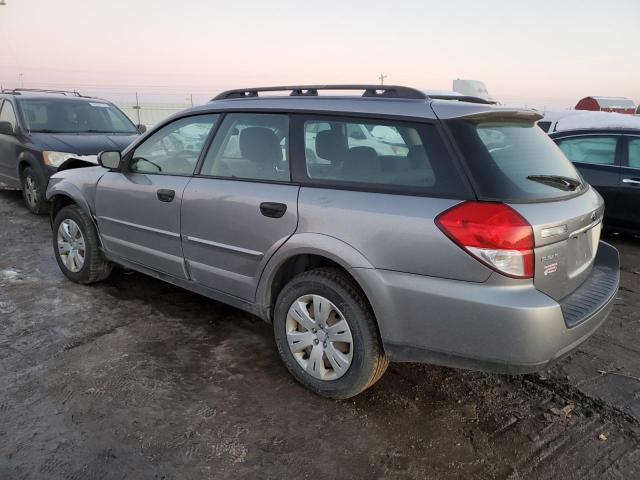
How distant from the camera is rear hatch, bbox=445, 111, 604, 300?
7.65ft

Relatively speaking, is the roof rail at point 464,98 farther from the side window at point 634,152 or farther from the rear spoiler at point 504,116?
the side window at point 634,152

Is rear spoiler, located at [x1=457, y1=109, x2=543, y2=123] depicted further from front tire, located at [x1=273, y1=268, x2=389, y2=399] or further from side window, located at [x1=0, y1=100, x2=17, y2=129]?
side window, located at [x1=0, y1=100, x2=17, y2=129]

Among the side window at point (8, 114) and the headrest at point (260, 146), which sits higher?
the side window at point (8, 114)

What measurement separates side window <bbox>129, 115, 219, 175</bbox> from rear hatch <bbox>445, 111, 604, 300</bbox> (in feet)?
5.95

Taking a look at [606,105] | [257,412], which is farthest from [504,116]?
[606,105]

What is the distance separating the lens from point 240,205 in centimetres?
309

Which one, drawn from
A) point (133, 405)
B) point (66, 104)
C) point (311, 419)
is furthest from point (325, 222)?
point (66, 104)

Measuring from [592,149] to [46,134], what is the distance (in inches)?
289

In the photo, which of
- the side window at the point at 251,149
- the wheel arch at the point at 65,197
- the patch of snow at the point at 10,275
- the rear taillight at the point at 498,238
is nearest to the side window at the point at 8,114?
the patch of snow at the point at 10,275

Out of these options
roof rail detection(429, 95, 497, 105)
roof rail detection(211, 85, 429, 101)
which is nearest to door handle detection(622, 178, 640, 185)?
roof rail detection(429, 95, 497, 105)

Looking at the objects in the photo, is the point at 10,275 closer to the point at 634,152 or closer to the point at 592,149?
the point at 592,149

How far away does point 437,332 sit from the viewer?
2430 millimetres

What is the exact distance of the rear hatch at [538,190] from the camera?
233cm

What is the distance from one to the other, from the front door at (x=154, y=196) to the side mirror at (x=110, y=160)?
7cm
